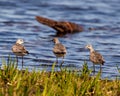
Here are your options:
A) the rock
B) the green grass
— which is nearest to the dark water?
the rock

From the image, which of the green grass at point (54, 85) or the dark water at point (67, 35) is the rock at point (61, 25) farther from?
the green grass at point (54, 85)

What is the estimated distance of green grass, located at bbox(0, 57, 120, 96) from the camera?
9656 mm

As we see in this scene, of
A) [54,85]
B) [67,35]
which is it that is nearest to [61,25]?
[67,35]

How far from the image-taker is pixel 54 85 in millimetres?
10367

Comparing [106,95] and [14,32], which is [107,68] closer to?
[106,95]

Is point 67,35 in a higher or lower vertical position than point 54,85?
lower

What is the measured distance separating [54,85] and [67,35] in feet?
44.5

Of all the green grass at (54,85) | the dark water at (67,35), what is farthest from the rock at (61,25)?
the green grass at (54,85)

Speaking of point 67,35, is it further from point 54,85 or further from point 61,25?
point 54,85

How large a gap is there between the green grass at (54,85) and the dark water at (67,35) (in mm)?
2495

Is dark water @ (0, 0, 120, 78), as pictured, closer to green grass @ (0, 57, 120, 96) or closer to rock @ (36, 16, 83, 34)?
rock @ (36, 16, 83, 34)

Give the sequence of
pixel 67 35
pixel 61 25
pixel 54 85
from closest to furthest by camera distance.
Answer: pixel 54 85
pixel 61 25
pixel 67 35

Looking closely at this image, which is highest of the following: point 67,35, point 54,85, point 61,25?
point 54,85

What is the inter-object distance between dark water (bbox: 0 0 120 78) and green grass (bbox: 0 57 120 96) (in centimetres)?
250
